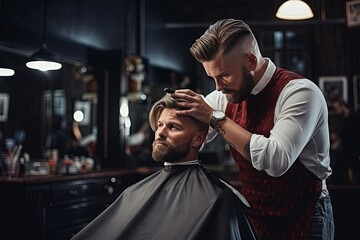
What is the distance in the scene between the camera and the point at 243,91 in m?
1.83

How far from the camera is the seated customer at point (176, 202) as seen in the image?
5.83 ft

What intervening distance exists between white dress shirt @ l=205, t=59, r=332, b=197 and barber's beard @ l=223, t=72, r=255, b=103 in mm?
50

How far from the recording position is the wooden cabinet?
13.1ft

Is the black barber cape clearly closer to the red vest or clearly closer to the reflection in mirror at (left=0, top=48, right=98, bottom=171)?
the red vest

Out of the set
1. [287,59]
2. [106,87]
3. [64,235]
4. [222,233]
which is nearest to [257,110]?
[222,233]

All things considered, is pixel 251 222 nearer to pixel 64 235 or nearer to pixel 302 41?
pixel 64 235

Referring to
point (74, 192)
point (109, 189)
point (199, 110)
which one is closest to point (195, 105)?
point (199, 110)

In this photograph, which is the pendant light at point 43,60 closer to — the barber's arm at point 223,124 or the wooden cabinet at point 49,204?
the wooden cabinet at point 49,204

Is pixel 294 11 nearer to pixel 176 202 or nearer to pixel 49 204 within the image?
pixel 49 204

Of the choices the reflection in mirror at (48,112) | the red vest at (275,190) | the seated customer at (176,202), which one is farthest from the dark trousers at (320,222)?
the reflection in mirror at (48,112)

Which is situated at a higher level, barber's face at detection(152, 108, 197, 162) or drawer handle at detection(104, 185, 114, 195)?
barber's face at detection(152, 108, 197, 162)

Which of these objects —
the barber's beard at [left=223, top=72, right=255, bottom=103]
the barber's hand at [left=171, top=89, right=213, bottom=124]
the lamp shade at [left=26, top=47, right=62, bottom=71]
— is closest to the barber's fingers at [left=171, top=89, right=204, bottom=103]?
the barber's hand at [left=171, top=89, right=213, bottom=124]

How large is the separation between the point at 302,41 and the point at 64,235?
5.69m

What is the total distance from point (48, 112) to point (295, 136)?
5891mm
